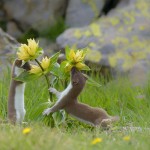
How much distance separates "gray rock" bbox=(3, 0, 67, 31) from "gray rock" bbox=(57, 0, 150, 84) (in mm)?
→ 1894

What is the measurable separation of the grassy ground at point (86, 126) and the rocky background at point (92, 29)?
88cm

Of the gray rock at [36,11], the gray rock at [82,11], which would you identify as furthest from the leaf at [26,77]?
the gray rock at [36,11]

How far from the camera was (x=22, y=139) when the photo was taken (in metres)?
3.65

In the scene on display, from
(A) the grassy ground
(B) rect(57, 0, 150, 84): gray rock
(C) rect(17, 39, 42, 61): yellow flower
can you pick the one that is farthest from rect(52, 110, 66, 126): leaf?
(B) rect(57, 0, 150, 84): gray rock

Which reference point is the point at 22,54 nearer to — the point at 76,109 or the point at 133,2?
the point at 76,109

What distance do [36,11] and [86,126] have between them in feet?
20.6

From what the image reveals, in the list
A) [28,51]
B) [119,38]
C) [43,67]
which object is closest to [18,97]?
[43,67]

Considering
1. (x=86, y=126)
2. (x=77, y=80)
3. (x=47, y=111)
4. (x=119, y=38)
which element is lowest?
(x=86, y=126)

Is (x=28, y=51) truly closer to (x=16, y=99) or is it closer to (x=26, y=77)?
(x=26, y=77)

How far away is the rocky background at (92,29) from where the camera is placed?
839 centimetres

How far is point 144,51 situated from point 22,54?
12.5ft

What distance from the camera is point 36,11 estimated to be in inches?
444

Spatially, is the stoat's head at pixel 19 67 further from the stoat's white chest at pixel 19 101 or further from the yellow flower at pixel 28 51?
the yellow flower at pixel 28 51

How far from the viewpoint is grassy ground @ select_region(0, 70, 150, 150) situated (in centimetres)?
370
